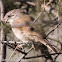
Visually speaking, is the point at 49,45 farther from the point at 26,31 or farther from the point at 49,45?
the point at 26,31

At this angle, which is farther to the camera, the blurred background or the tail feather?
the tail feather

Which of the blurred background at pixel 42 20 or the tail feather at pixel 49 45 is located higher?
the blurred background at pixel 42 20

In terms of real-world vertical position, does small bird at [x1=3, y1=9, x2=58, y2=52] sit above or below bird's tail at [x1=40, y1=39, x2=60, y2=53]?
above

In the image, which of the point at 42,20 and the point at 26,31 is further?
the point at 26,31

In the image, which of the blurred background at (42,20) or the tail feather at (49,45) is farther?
the tail feather at (49,45)

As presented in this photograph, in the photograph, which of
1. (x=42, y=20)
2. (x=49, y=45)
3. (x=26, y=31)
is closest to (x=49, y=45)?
(x=49, y=45)

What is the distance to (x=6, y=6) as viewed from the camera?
2.28 m

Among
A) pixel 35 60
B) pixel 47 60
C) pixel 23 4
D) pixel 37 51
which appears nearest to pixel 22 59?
pixel 37 51

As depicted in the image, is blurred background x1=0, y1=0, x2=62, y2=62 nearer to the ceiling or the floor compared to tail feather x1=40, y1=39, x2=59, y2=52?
nearer to the ceiling

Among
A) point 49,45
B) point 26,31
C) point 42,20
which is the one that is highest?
point 42,20

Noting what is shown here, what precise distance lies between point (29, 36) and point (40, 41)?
6.8 inches

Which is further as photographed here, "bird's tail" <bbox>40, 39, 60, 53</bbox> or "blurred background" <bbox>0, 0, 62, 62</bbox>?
"bird's tail" <bbox>40, 39, 60, 53</bbox>

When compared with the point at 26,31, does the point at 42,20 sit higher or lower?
higher

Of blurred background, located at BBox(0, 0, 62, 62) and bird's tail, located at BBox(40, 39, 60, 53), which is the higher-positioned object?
blurred background, located at BBox(0, 0, 62, 62)
